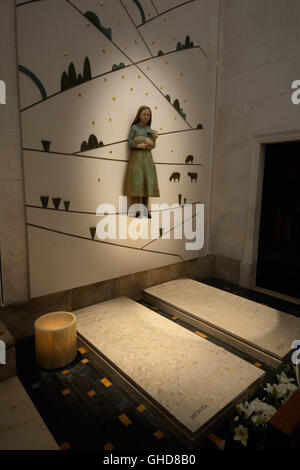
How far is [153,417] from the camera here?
1927mm

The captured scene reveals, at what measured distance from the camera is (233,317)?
3.09 m

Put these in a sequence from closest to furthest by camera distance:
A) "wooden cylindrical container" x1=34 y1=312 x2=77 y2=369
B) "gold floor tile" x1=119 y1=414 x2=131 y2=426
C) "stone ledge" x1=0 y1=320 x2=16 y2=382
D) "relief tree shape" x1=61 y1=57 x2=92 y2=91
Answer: "gold floor tile" x1=119 y1=414 x2=131 y2=426 < "stone ledge" x1=0 y1=320 x2=16 y2=382 < "wooden cylindrical container" x1=34 y1=312 x2=77 y2=369 < "relief tree shape" x1=61 y1=57 x2=92 y2=91

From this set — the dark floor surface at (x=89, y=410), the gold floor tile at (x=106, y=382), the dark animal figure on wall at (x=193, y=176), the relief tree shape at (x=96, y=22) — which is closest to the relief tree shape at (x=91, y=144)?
the relief tree shape at (x=96, y=22)

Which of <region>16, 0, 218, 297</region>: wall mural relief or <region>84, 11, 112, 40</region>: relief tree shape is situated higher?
<region>84, 11, 112, 40</region>: relief tree shape

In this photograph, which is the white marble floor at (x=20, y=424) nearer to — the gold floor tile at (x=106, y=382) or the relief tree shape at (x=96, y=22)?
the gold floor tile at (x=106, y=382)

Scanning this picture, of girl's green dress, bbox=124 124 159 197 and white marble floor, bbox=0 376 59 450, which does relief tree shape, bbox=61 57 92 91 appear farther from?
white marble floor, bbox=0 376 59 450

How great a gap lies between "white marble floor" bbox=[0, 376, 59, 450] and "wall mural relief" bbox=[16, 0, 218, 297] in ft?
3.39

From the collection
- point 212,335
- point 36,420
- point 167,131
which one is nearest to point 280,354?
point 212,335

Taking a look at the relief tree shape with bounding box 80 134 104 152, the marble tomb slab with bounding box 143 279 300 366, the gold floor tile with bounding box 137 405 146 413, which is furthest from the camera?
the relief tree shape with bounding box 80 134 104 152

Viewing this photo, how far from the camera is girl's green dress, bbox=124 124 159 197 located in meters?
3.23

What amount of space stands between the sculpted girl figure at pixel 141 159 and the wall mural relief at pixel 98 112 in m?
0.10

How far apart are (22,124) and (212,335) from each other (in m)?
2.59

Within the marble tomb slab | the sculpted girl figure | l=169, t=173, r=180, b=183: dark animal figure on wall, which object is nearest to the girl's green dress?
the sculpted girl figure
